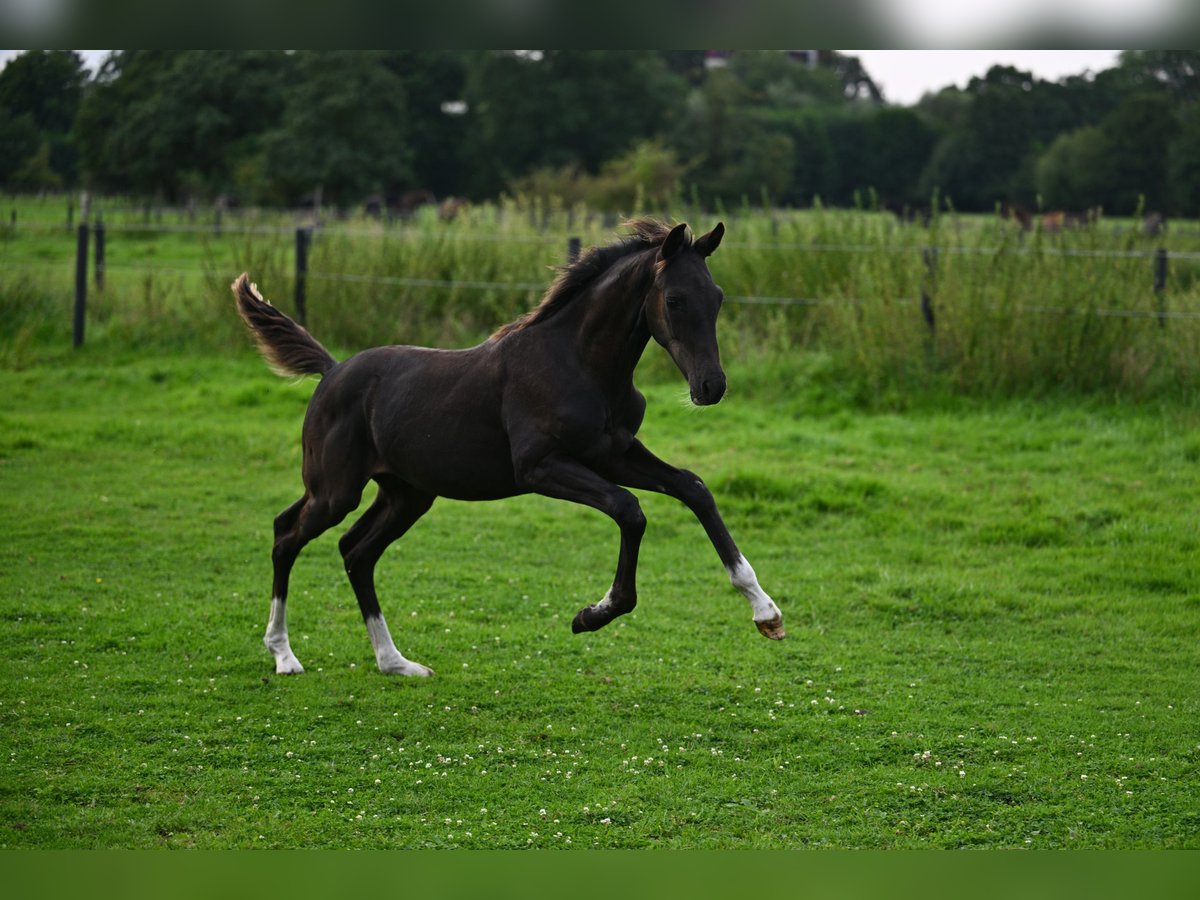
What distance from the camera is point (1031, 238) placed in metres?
13.9

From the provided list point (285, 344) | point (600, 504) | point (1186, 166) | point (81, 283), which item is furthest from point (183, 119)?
point (600, 504)

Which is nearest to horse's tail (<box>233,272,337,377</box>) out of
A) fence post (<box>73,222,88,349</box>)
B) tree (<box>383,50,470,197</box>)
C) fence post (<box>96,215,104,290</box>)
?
fence post (<box>73,222,88,349</box>)

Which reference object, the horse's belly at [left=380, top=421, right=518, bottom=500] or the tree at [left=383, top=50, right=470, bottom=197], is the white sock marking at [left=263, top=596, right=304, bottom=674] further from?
the tree at [left=383, top=50, right=470, bottom=197]

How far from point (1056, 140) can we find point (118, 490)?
31.8 m

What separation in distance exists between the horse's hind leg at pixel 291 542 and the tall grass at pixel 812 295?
5.94m

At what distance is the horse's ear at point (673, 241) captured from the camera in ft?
17.7

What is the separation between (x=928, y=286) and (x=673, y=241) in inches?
344

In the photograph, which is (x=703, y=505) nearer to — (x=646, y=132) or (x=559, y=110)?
(x=646, y=132)

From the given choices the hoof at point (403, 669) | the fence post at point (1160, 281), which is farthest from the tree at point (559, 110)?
the hoof at point (403, 669)

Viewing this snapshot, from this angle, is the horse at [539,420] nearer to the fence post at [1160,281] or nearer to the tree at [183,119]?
the tree at [183,119]

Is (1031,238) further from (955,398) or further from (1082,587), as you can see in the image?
(1082,587)

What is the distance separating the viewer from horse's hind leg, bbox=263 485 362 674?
22.6 ft

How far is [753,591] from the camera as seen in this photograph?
540 cm

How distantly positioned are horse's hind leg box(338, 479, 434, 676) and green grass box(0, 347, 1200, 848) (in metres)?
0.18
